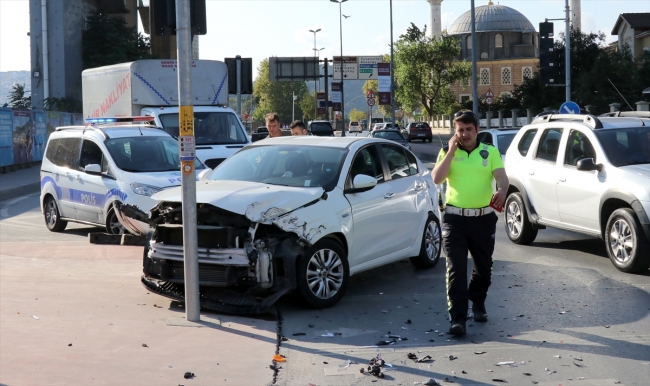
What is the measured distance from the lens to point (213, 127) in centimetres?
1794

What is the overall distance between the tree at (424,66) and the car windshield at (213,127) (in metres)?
59.8

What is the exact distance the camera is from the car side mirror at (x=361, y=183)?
28.3ft

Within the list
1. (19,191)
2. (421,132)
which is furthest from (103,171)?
(421,132)

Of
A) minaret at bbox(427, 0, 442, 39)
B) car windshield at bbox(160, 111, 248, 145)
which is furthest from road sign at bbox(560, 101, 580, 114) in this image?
minaret at bbox(427, 0, 442, 39)

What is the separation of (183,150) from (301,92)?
117 meters

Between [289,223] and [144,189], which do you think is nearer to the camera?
[289,223]

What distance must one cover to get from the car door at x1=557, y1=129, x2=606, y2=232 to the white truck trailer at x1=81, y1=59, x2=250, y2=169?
7461mm

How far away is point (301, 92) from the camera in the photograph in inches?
4867

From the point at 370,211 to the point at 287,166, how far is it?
0.98m

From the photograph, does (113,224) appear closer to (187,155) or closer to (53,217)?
(53,217)

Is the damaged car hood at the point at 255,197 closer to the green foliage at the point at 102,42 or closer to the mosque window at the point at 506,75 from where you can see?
the green foliage at the point at 102,42

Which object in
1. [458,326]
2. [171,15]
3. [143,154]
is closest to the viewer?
[458,326]

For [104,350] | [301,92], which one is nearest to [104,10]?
[104,350]

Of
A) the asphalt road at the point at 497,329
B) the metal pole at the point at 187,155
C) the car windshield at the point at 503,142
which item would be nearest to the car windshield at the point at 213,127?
the car windshield at the point at 503,142
